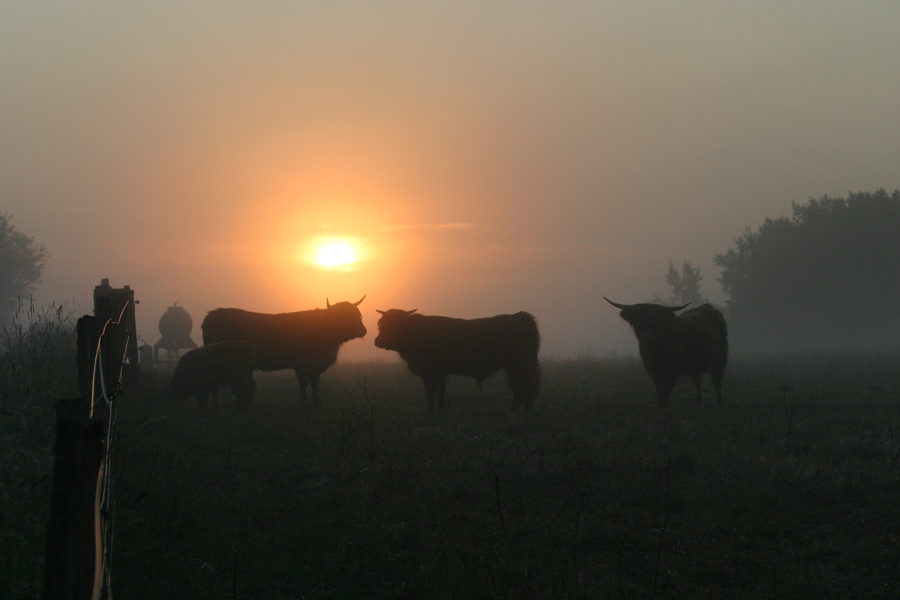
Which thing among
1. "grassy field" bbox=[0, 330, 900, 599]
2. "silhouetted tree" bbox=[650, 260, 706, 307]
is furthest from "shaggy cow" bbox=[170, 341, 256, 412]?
"silhouetted tree" bbox=[650, 260, 706, 307]

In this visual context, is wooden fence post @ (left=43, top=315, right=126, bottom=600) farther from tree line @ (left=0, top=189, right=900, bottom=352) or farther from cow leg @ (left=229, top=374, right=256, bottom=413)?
tree line @ (left=0, top=189, right=900, bottom=352)

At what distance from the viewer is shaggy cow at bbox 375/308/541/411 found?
11250 mm

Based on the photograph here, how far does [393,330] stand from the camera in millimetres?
12258

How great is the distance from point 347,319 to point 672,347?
6.46 meters

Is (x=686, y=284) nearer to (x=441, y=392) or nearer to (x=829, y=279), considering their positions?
(x=829, y=279)

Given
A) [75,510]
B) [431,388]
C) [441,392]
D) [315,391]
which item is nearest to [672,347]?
[441,392]

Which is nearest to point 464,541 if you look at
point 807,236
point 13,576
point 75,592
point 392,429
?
point 13,576

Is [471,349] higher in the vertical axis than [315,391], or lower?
higher

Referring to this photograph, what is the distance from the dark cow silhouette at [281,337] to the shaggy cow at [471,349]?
1494 millimetres

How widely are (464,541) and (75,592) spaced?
10.1 ft

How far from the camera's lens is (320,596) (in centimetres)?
405

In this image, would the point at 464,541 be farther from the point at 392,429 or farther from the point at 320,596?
the point at 392,429

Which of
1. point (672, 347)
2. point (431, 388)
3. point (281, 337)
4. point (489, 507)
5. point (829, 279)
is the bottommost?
point (489, 507)

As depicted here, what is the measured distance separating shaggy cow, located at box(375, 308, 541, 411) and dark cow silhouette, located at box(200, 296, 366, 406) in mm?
1494
